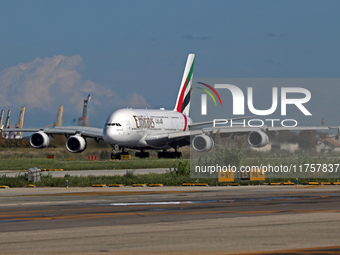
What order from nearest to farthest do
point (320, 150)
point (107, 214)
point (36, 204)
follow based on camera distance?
point (107, 214) → point (36, 204) → point (320, 150)

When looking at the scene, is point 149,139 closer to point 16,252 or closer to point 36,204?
point 36,204

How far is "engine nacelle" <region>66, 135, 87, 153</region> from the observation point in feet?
242

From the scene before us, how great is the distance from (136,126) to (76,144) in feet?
22.2

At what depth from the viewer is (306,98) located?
51.4 metres

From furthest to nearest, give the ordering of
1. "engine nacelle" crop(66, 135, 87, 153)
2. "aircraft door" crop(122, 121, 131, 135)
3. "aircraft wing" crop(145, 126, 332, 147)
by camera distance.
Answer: "engine nacelle" crop(66, 135, 87, 153) < "aircraft door" crop(122, 121, 131, 135) < "aircraft wing" crop(145, 126, 332, 147)

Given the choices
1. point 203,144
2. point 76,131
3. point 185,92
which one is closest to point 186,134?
point 203,144

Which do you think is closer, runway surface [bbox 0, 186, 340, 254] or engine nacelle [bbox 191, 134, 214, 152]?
runway surface [bbox 0, 186, 340, 254]

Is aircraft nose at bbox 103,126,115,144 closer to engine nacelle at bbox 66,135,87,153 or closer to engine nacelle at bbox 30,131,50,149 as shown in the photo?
engine nacelle at bbox 66,135,87,153

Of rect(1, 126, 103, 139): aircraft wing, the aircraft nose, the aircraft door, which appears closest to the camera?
the aircraft nose

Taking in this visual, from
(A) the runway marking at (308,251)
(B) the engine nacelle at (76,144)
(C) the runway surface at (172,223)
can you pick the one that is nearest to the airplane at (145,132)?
(B) the engine nacelle at (76,144)

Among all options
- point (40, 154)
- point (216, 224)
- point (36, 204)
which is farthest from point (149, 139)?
point (216, 224)

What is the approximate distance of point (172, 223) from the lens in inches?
774

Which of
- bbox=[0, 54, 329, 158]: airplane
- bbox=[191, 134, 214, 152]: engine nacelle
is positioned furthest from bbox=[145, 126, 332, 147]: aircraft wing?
bbox=[191, 134, 214, 152]: engine nacelle

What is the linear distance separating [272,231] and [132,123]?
5415cm
